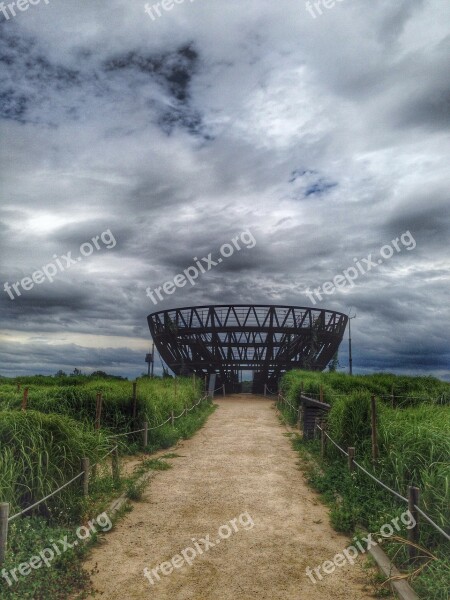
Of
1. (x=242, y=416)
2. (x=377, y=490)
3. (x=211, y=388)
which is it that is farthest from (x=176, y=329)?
(x=377, y=490)

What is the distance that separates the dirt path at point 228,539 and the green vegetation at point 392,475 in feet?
1.41

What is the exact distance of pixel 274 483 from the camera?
30.4 feet

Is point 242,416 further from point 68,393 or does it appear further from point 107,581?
point 107,581

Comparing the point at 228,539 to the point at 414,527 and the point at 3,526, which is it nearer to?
the point at 414,527

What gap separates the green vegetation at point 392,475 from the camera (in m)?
5.37

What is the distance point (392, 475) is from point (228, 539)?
261 cm

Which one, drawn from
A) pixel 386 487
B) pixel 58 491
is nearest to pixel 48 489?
pixel 58 491

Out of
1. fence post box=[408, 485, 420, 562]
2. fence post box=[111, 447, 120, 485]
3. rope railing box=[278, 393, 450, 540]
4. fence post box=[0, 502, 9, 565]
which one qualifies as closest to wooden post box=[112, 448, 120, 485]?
fence post box=[111, 447, 120, 485]

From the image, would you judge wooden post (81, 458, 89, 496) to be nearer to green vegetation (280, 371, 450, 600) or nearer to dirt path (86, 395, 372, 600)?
dirt path (86, 395, 372, 600)

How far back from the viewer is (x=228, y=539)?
638cm

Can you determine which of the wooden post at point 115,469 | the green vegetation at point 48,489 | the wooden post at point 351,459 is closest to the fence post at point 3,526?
the green vegetation at point 48,489

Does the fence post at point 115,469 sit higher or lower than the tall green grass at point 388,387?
lower

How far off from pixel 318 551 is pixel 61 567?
3.07 meters

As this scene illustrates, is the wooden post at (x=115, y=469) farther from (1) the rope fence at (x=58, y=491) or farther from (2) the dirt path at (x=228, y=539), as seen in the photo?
(2) the dirt path at (x=228, y=539)
